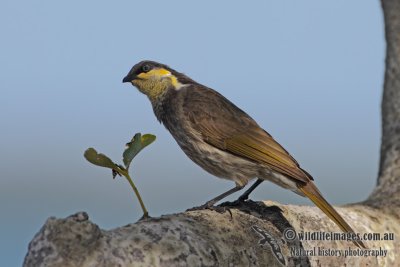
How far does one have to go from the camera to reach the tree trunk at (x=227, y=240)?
3.62m

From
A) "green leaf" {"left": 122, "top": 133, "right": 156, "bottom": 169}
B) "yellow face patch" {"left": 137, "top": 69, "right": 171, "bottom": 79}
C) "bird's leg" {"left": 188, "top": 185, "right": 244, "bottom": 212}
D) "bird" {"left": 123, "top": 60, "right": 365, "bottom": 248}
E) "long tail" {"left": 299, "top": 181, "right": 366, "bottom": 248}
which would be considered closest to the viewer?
"green leaf" {"left": 122, "top": 133, "right": 156, "bottom": 169}

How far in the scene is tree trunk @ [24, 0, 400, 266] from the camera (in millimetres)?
3624

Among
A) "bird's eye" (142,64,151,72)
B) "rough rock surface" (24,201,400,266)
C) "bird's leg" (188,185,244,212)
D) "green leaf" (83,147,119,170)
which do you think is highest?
"bird's eye" (142,64,151,72)

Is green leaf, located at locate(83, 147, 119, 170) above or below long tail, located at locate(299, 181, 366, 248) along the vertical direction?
above

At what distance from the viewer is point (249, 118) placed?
6664 mm

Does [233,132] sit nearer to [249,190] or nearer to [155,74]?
[249,190]

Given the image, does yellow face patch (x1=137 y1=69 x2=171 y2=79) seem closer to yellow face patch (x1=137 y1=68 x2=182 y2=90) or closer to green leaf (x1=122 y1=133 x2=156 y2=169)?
yellow face patch (x1=137 y1=68 x2=182 y2=90)

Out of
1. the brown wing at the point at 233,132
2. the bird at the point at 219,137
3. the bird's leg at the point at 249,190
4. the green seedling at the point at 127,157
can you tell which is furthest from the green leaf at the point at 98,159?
the brown wing at the point at 233,132

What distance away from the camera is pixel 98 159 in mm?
4500

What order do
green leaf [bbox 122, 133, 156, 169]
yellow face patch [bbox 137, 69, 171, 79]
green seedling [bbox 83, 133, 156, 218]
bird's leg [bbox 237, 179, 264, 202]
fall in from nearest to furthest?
green seedling [bbox 83, 133, 156, 218] < green leaf [bbox 122, 133, 156, 169] < bird's leg [bbox 237, 179, 264, 202] < yellow face patch [bbox 137, 69, 171, 79]

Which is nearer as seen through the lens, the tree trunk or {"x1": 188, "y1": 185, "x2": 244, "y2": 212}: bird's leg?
the tree trunk

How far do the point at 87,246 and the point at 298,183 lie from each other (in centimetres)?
269

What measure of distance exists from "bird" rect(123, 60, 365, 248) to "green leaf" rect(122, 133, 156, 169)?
1.19 meters

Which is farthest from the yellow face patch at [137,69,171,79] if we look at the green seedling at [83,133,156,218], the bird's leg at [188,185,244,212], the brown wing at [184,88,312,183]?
the green seedling at [83,133,156,218]
